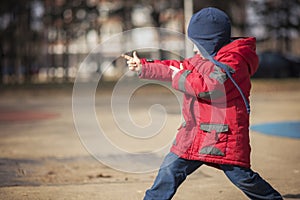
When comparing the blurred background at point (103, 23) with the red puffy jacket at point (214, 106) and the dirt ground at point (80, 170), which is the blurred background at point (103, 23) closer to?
the dirt ground at point (80, 170)

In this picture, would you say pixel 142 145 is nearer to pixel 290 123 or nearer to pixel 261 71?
pixel 290 123

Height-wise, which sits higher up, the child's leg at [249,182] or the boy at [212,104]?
the boy at [212,104]

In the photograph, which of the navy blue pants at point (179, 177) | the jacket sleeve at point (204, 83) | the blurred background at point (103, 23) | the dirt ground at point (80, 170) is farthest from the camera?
the blurred background at point (103, 23)

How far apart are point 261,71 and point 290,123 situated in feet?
58.9

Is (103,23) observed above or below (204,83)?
below

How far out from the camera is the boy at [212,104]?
145 inches

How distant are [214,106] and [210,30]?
1.68ft

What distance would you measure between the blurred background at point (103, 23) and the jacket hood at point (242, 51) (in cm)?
2518

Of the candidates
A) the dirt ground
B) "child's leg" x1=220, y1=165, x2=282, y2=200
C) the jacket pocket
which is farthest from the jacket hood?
the dirt ground

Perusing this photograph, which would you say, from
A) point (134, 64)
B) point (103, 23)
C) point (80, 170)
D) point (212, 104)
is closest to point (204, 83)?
point (212, 104)

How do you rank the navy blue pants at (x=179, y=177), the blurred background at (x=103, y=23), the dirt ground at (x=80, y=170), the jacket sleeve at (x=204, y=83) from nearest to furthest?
the jacket sleeve at (x=204, y=83) → the navy blue pants at (x=179, y=177) → the dirt ground at (x=80, y=170) → the blurred background at (x=103, y=23)

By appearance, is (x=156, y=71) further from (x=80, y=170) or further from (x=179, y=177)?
(x=80, y=170)

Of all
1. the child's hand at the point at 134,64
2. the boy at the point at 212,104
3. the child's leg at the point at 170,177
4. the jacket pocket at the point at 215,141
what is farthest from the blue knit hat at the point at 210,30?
the child's leg at the point at 170,177

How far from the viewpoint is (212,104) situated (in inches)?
147
